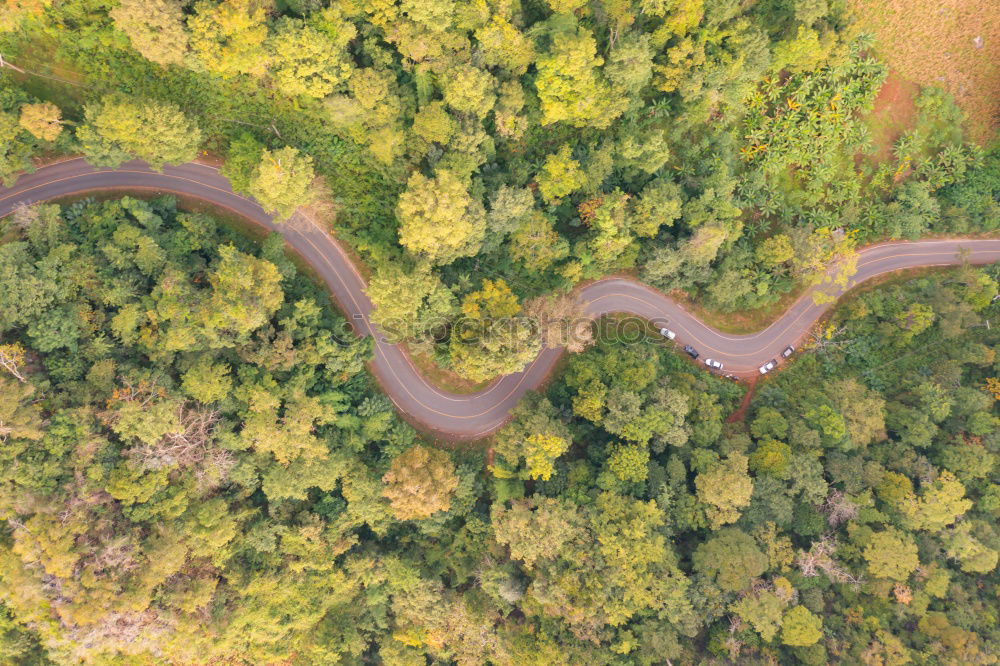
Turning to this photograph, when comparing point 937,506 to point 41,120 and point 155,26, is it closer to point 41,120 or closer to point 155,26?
point 155,26

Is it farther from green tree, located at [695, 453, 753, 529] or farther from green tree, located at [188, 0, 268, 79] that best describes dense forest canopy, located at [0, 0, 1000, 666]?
green tree, located at [695, 453, 753, 529]

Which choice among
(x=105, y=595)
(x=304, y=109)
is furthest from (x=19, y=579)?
(x=304, y=109)

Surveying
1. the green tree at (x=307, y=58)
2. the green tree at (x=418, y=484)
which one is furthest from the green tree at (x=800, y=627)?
the green tree at (x=307, y=58)

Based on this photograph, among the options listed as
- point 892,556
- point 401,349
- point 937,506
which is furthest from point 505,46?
point 937,506

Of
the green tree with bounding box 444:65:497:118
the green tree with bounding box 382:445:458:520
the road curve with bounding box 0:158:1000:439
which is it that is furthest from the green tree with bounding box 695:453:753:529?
the green tree with bounding box 444:65:497:118

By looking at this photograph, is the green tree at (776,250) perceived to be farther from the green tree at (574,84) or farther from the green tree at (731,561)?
the green tree at (731,561)

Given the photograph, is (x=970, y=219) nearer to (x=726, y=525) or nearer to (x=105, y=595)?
(x=726, y=525)
